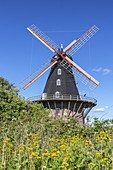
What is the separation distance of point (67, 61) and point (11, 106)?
37.8 ft

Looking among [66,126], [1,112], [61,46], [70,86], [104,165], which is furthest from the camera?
[61,46]

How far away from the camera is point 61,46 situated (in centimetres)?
2522

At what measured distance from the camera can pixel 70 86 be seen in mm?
22953

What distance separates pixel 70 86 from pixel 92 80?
281 cm

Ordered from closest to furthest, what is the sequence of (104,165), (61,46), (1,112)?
(104,165), (1,112), (61,46)

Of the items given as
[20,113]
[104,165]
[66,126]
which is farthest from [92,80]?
[104,165]

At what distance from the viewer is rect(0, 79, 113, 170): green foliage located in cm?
411

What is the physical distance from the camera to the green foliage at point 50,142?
4.11 m

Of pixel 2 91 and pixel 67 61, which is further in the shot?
pixel 67 61

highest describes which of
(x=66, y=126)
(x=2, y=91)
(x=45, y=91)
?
(x=45, y=91)

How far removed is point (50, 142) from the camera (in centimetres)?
596

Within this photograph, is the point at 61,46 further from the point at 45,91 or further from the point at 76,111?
the point at 76,111

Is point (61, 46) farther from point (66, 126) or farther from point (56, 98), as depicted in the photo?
point (66, 126)

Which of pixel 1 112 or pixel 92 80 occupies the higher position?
pixel 92 80
